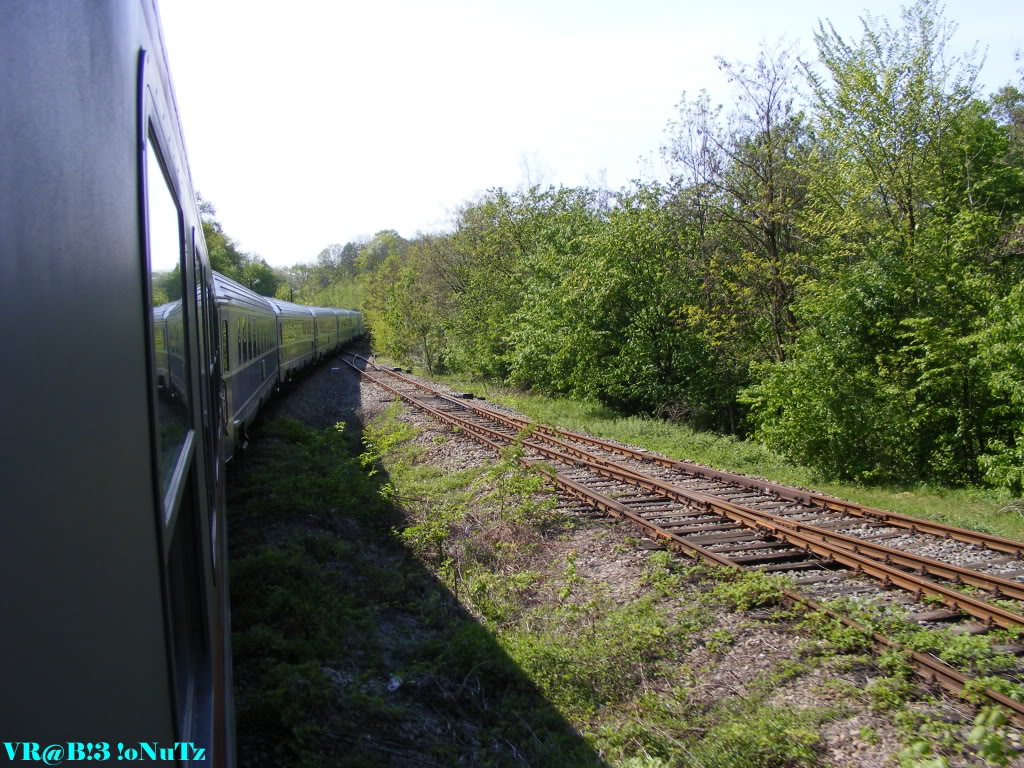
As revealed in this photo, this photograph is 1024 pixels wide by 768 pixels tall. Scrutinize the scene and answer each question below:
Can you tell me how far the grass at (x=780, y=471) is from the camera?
32.1 ft

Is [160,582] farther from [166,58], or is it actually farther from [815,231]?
[815,231]

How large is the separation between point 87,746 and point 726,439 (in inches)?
634

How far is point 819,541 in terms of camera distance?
296 inches

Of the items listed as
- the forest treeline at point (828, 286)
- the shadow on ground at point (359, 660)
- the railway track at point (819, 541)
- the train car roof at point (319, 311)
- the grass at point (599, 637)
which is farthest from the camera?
the train car roof at point (319, 311)

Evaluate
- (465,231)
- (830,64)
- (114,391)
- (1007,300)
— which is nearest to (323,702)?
(114,391)

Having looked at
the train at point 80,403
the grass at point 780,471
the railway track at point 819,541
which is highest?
the train at point 80,403

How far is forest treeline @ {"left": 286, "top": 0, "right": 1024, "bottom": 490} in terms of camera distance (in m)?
13.6

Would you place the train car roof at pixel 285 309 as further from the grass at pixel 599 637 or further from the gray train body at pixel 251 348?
the grass at pixel 599 637

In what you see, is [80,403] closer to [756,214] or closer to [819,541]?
[819,541]

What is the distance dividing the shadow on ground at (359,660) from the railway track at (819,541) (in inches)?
93.2

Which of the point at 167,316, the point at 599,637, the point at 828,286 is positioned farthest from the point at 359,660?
the point at 828,286

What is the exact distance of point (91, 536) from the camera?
1128 mm

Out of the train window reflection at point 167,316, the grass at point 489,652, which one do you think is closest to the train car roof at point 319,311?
the grass at point 489,652

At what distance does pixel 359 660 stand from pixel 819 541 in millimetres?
4498
